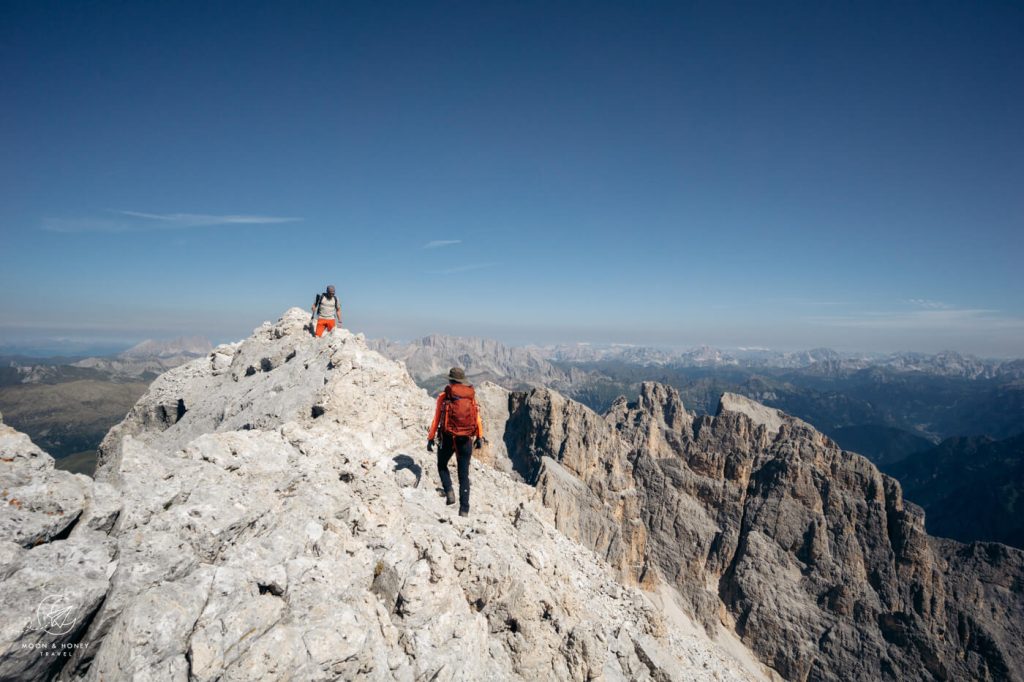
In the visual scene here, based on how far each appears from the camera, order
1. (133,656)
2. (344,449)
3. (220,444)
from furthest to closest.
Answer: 1. (344,449)
2. (220,444)
3. (133,656)

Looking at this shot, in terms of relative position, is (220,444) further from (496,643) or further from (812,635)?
(812,635)

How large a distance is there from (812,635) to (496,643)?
68.5 metres

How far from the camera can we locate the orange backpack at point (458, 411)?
36.3ft

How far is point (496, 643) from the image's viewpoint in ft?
31.3

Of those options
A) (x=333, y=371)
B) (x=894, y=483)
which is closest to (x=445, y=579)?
(x=333, y=371)

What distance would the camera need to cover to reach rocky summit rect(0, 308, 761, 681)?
586 centimetres

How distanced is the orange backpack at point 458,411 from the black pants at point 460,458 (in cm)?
23

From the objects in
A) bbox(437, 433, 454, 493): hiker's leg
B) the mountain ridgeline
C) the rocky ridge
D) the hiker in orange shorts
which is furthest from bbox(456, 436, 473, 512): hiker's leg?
the rocky ridge

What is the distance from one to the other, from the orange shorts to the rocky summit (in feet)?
15.4

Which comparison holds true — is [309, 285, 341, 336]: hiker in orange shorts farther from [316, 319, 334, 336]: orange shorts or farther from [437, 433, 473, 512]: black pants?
[437, 433, 473, 512]: black pants

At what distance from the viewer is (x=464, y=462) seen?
11.3 metres

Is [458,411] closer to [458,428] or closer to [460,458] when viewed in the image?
[458,428]

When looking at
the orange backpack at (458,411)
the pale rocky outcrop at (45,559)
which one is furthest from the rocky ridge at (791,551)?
the pale rocky outcrop at (45,559)

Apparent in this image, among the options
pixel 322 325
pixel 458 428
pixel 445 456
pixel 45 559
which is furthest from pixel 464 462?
pixel 322 325
